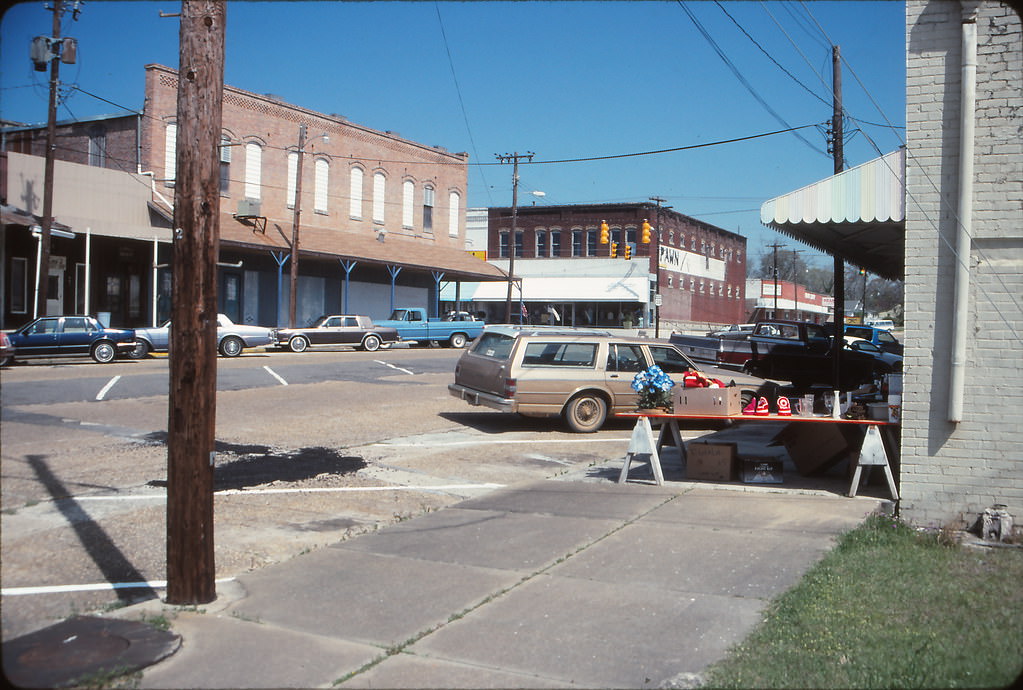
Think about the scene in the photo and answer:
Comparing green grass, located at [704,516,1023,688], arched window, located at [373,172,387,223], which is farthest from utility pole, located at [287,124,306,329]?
green grass, located at [704,516,1023,688]

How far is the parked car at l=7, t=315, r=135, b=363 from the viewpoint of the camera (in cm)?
2433

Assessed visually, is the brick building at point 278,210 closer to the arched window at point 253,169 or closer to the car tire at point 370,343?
the arched window at point 253,169

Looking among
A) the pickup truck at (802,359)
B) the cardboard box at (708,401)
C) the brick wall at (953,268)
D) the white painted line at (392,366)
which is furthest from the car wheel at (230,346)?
the brick wall at (953,268)

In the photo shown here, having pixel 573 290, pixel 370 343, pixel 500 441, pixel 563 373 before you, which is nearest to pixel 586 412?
pixel 563 373

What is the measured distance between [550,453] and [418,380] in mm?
10319

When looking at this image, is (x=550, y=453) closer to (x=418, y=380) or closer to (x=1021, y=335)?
(x=1021, y=335)

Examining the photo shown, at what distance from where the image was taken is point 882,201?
9.32 metres

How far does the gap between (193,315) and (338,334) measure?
28494 mm

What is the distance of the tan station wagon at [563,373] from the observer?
49.9ft

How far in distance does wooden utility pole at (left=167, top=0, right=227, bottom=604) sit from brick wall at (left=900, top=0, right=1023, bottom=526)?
635cm

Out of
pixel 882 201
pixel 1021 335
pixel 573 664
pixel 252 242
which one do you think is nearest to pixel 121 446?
pixel 573 664

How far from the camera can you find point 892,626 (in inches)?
220

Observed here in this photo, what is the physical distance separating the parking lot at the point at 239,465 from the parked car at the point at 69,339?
2723mm

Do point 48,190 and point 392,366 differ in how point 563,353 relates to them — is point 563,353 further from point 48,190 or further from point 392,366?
point 48,190
